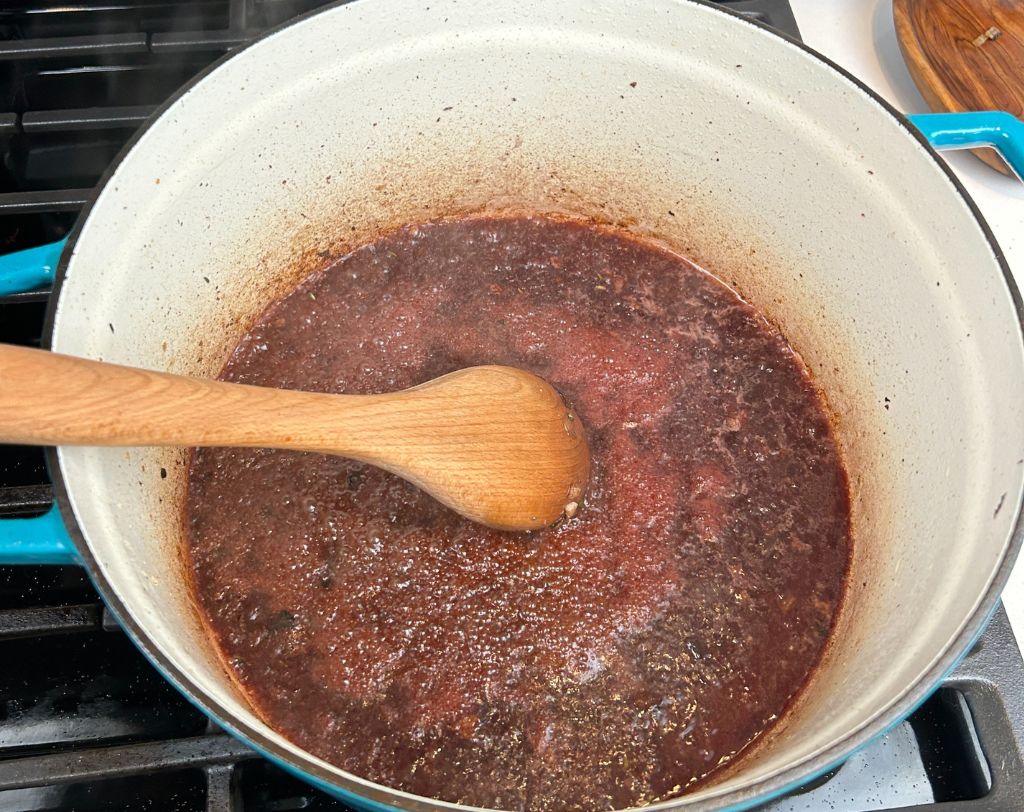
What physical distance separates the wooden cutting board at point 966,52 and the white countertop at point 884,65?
0.03 meters

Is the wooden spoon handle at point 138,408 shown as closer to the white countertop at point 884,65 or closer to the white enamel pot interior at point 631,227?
the white enamel pot interior at point 631,227

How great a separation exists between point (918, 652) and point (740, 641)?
29 cm

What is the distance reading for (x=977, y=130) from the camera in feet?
3.48

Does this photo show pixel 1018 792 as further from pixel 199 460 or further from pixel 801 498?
pixel 199 460

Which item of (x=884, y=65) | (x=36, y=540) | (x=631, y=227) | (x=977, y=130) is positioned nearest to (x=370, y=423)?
(x=36, y=540)

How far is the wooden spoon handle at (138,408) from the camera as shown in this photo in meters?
0.77

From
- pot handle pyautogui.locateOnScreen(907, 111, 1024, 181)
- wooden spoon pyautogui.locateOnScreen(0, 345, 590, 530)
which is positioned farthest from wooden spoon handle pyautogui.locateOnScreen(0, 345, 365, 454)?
pot handle pyautogui.locateOnScreen(907, 111, 1024, 181)

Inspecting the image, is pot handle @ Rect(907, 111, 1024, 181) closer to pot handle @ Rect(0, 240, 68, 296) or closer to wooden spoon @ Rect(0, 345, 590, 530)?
wooden spoon @ Rect(0, 345, 590, 530)

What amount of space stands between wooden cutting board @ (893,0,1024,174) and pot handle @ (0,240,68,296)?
1.28 meters

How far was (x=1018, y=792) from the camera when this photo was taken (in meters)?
0.97

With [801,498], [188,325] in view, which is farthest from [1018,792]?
[188,325]

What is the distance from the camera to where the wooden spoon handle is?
773mm

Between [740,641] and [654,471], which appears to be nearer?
[740,641]

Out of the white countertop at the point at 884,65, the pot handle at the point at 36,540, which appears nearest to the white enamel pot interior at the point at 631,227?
the pot handle at the point at 36,540
